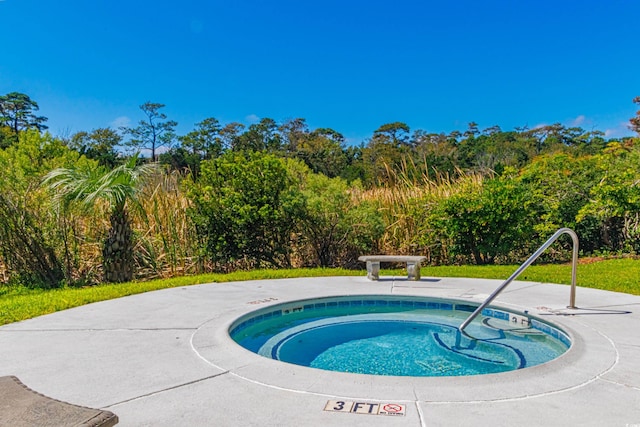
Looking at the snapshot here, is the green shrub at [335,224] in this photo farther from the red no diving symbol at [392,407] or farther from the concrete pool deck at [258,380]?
the red no diving symbol at [392,407]

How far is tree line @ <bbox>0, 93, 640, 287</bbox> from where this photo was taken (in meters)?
7.79

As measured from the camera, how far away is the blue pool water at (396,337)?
12.6ft

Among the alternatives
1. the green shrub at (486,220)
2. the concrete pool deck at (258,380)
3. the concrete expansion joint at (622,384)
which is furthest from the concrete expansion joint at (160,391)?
the green shrub at (486,220)

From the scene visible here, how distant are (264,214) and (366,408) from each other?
21.4ft

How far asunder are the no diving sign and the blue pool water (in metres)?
1.08

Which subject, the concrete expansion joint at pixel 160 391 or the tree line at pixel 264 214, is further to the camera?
the tree line at pixel 264 214

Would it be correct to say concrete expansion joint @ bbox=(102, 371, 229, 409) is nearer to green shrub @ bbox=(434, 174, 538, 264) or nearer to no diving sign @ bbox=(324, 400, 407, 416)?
no diving sign @ bbox=(324, 400, 407, 416)

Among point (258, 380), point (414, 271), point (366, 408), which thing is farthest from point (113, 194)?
point (366, 408)

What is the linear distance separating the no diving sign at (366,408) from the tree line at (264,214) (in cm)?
595

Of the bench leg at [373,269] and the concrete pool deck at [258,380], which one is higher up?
the bench leg at [373,269]

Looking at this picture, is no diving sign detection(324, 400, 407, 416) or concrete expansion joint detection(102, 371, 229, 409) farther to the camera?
Result: concrete expansion joint detection(102, 371, 229, 409)

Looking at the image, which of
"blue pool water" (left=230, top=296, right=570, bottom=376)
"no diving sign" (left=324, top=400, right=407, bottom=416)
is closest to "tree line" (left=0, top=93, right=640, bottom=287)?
"blue pool water" (left=230, top=296, right=570, bottom=376)

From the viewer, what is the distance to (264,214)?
884cm

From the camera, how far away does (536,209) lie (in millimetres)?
10438
